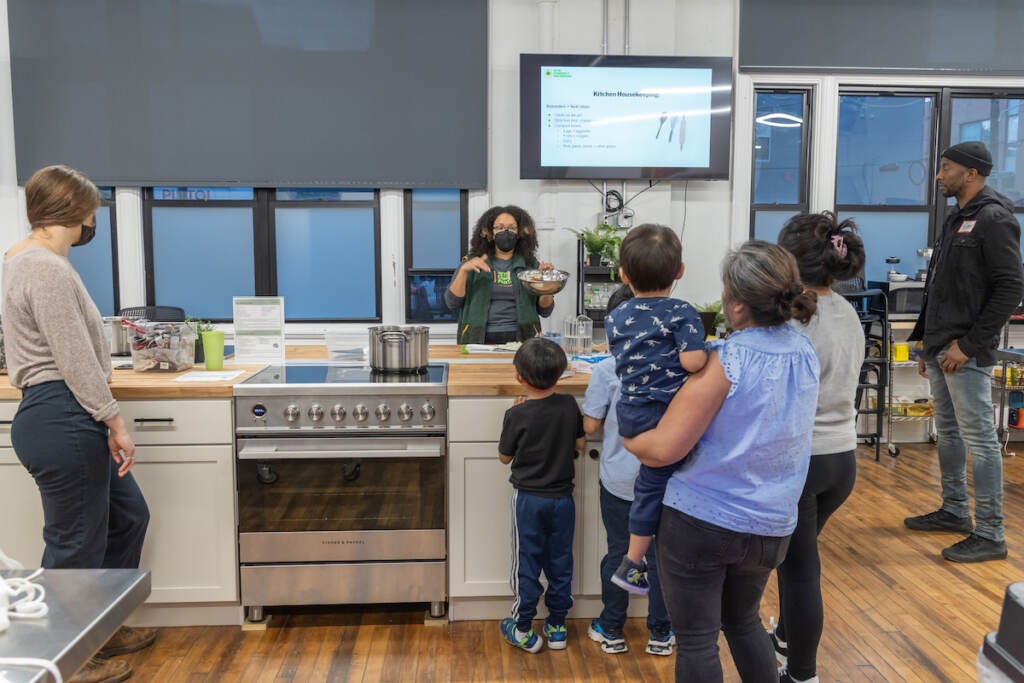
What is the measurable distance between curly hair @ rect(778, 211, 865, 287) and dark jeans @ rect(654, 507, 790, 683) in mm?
675

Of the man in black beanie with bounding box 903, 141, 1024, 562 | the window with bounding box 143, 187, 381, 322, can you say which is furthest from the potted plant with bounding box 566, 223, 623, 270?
the man in black beanie with bounding box 903, 141, 1024, 562


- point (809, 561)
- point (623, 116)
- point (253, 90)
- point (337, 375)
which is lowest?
point (809, 561)

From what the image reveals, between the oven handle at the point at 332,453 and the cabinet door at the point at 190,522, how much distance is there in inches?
4.4

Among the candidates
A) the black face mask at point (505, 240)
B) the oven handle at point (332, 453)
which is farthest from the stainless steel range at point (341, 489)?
the black face mask at point (505, 240)

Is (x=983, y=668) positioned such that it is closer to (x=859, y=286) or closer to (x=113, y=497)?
(x=113, y=497)

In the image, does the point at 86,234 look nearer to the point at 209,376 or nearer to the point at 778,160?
the point at 209,376

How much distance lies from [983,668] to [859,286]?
4.39 meters

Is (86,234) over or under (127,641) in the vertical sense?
over

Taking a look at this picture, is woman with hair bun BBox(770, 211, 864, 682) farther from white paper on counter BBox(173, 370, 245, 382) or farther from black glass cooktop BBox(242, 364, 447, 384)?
white paper on counter BBox(173, 370, 245, 382)

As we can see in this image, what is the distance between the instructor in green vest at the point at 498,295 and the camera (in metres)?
→ 3.57

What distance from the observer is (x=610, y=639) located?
8.23 feet

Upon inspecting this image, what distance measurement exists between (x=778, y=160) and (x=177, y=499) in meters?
4.68

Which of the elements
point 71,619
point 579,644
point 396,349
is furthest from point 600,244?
point 71,619

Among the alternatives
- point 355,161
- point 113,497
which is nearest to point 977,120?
point 355,161
